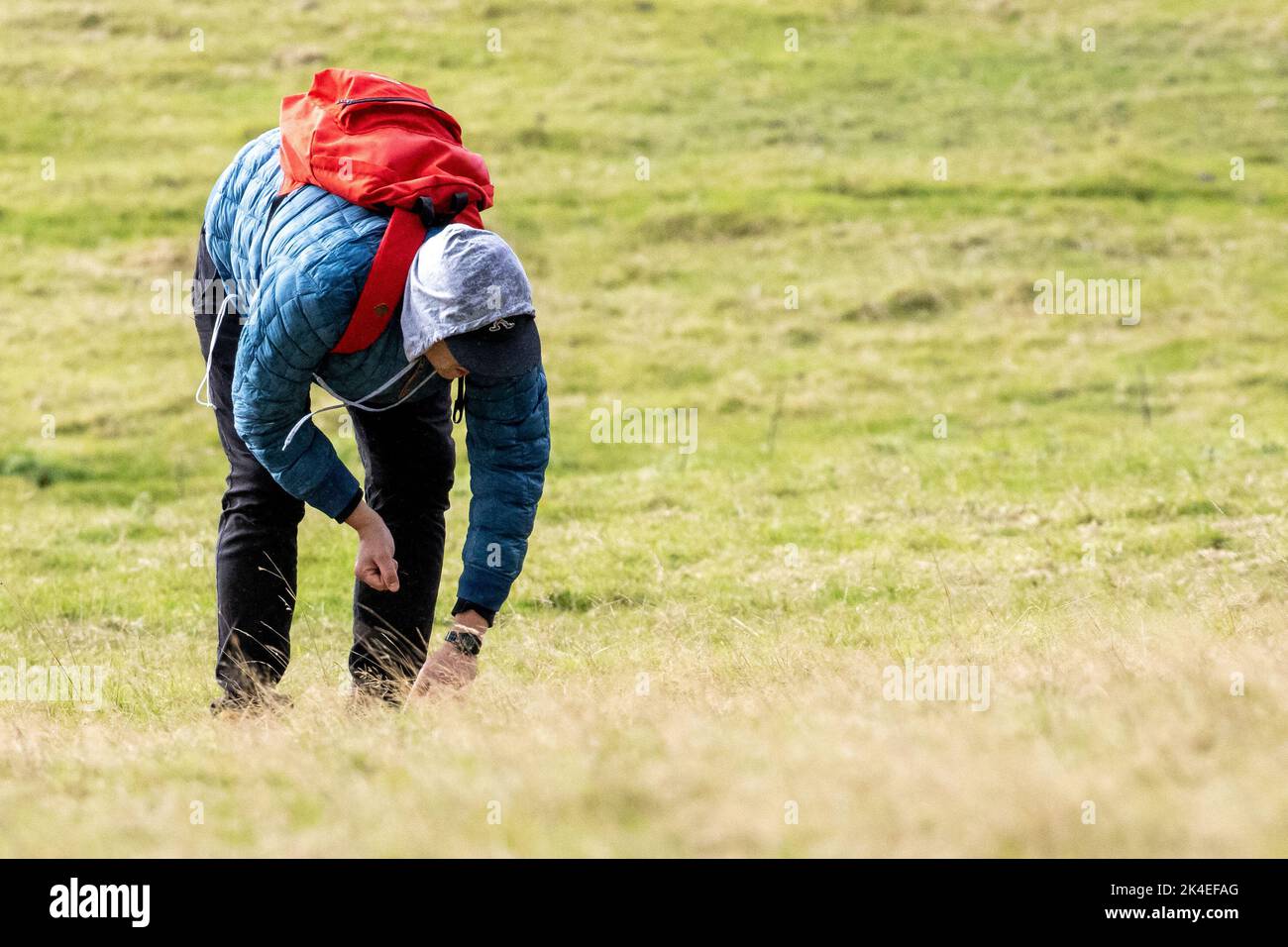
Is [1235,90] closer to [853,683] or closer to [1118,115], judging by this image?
[1118,115]

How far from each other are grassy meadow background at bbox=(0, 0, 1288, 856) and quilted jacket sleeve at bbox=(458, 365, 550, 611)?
1.91 feet

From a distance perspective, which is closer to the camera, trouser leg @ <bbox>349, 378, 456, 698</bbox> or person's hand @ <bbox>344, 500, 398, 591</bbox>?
person's hand @ <bbox>344, 500, 398, 591</bbox>

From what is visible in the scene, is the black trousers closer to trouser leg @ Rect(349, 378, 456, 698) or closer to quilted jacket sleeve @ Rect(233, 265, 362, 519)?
trouser leg @ Rect(349, 378, 456, 698)

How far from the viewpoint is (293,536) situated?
664 centimetres

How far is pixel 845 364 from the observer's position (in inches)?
829

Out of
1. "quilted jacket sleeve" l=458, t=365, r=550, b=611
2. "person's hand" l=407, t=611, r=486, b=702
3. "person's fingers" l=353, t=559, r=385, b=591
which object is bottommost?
"person's hand" l=407, t=611, r=486, b=702

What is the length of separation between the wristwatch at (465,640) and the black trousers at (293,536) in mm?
506

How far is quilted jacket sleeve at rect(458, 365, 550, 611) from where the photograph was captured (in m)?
5.84

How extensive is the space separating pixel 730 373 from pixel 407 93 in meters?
15.4

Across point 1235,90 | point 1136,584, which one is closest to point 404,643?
point 1136,584

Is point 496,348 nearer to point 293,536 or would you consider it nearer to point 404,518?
point 404,518

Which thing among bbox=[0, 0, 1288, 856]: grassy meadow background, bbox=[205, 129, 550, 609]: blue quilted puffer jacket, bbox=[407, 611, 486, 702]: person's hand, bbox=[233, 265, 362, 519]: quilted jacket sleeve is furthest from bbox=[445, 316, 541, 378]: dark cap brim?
bbox=[0, 0, 1288, 856]: grassy meadow background

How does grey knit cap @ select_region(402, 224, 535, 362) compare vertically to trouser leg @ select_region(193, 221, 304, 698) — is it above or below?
above

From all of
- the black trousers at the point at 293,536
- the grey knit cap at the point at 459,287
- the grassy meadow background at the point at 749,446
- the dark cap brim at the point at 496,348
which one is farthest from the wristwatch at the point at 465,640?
the grey knit cap at the point at 459,287
